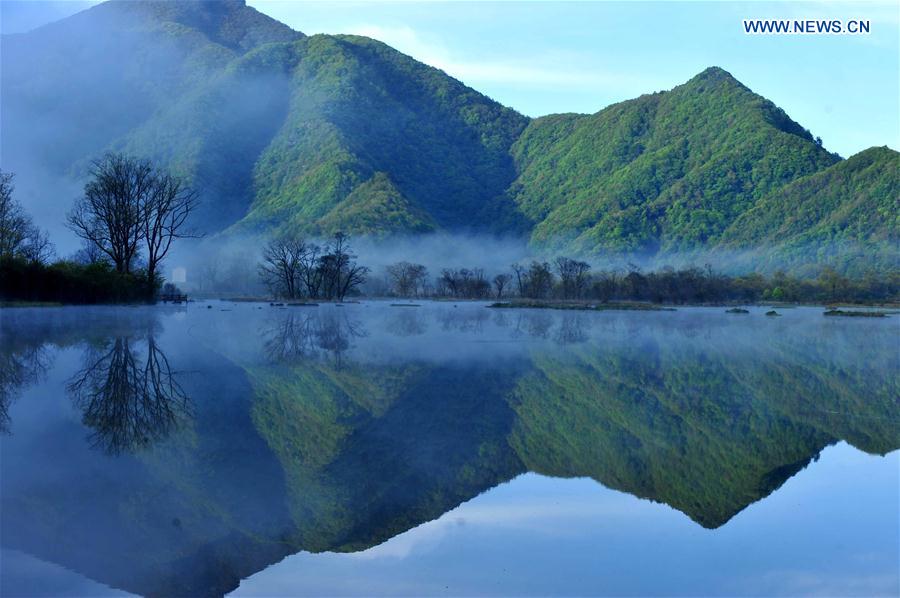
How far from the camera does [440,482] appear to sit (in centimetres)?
671

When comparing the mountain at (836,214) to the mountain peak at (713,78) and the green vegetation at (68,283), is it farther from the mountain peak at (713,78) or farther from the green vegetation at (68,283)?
the green vegetation at (68,283)

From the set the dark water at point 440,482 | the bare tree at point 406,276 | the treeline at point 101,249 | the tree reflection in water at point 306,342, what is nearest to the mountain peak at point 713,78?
the bare tree at point 406,276

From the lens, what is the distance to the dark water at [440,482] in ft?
15.7

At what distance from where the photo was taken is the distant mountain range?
117312 mm

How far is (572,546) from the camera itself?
5250 millimetres

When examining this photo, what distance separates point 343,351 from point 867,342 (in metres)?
15.3

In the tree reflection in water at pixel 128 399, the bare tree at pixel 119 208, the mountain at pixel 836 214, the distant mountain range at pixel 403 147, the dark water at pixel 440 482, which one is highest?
the distant mountain range at pixel 403 147

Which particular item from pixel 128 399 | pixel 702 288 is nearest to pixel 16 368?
pixel 128 399

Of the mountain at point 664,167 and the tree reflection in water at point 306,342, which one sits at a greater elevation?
the mountain at point 664,167

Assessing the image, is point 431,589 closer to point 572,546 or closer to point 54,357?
point 572,546

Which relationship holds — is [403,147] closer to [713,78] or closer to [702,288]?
[713,78]

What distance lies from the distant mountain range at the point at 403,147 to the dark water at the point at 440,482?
3682 inches

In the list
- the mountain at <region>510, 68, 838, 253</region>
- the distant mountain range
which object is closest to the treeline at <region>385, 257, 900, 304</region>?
the distant mountain range

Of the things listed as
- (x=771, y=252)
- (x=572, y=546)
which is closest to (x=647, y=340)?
(x=572, y=546)
